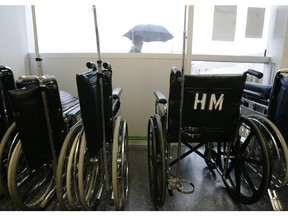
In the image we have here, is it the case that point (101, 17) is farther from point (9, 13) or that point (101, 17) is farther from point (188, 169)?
point (188, 169)

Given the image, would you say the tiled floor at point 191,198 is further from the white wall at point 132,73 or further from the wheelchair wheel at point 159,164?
the white wall at point 132,73

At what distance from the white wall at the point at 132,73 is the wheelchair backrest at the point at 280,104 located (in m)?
1.09

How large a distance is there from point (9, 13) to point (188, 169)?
7.79 ft

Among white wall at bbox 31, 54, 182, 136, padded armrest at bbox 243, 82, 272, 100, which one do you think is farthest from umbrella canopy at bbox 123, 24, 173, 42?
padded armrest at bbox 243, 82, 272, 100

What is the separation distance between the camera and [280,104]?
4.50 ft

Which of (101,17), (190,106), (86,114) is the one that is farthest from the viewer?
(101,17)

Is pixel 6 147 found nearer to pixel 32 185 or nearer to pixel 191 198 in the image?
pixel 32 185

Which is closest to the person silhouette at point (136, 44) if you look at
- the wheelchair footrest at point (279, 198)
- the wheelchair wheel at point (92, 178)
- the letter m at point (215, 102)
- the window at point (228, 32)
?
the window at point (228, 32)

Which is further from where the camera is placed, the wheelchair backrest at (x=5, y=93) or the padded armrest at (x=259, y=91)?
the padded armrest at (x=259, y=91)

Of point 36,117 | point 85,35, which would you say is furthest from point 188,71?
point 36,117

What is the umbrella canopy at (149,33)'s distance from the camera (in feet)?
7.59

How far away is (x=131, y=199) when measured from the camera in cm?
152

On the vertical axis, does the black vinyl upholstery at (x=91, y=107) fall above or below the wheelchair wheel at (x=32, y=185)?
above

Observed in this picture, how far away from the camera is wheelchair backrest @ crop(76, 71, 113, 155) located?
1014 mm
